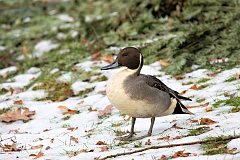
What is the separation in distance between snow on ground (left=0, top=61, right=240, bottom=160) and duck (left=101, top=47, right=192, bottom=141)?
273 millimetres

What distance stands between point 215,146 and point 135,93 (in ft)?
3.39

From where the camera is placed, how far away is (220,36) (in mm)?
8969

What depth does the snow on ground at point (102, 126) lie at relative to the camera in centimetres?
515

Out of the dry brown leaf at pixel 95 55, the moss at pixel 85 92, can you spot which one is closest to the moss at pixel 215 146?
the moss at pixel 85 92

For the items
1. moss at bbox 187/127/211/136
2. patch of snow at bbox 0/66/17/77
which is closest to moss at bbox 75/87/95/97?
patch of snow at bbox 0/66/17/77

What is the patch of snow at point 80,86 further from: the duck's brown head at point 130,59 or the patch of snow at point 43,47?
the duck's brown head at point 130,59

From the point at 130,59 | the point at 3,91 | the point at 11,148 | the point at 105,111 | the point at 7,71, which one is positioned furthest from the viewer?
the point at 7,71

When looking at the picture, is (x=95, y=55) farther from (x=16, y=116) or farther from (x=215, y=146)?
(x=215, y=146)

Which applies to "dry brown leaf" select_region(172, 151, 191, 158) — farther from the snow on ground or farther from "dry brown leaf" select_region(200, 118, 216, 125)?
"dry brown leaf" select_region(200, 118, 216, 125)

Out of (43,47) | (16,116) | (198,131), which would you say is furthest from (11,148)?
(43,47)

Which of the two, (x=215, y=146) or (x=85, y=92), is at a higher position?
(x=215, y=146)

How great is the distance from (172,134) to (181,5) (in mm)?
5495

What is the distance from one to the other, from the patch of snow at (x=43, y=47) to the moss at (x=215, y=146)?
273 inches

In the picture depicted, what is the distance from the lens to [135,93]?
538 centimetres
